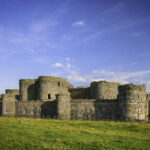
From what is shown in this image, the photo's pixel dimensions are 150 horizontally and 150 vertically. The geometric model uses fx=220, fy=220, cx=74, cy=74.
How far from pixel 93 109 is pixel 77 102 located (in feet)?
9.96


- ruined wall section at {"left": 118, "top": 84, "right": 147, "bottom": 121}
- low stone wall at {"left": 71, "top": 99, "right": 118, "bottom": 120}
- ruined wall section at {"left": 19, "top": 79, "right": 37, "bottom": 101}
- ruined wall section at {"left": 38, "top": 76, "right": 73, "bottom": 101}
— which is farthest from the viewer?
ruined wall section at {"left": 19, "top": 79, "right": 37, "bottom": 101}

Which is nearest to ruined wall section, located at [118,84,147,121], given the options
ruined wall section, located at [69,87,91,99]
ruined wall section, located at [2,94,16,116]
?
ruined wall section, located at [69,87,91,99]

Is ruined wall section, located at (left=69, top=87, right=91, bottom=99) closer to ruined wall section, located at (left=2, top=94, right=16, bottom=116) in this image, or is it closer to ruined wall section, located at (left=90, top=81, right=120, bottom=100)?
ruined wall section, located at (left=90, top=81, right=120, bottom=100)

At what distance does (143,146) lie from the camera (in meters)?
18.3

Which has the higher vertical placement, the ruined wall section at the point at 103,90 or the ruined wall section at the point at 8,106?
the ruined wall section at the point at 103,90

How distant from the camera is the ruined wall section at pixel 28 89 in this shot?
47.9 m

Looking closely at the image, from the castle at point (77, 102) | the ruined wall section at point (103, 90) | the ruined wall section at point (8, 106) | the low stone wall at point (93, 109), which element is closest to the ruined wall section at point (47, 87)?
the castle at point (77, 102)

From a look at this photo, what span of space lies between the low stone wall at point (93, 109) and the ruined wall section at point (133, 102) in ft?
7.27

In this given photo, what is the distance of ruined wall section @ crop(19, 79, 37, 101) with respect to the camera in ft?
157

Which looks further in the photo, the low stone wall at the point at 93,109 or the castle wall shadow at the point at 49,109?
the castle wall shadow at the point at 49,109

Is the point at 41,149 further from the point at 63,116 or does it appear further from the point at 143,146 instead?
the point at 63,116

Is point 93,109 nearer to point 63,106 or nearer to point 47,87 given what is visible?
point 63,106

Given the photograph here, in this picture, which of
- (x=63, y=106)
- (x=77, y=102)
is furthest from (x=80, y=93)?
(x=63, y=106)

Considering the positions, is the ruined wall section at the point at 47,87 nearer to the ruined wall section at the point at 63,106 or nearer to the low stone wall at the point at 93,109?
the ruined wall section at the point at 63,106
